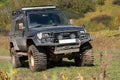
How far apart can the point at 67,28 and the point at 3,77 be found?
1091 cm

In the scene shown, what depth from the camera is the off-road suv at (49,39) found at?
1412 centimetres

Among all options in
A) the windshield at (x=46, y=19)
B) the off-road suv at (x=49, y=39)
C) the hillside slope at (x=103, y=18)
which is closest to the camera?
the off-road suv at (x=49, y=39)

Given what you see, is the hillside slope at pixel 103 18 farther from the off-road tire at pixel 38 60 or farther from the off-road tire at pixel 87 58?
the off-road tire at pixel 38 60

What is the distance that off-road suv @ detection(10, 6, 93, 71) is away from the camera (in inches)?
556

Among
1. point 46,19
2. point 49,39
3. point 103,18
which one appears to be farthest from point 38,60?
point 103,18

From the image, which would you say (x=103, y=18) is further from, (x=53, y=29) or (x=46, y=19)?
(x=53, y=29)

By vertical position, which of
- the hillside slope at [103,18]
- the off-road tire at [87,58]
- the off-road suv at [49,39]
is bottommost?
the hillside slope at [103,18]

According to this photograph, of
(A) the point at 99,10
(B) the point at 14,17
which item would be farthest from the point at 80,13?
(B) the point at 14,17

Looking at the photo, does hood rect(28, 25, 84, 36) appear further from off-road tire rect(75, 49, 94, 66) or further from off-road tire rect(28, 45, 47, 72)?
off-road tire rect(75, 49, 94, 66)

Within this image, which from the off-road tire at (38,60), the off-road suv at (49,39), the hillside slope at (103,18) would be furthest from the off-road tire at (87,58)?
the hillside slope at (103,18)

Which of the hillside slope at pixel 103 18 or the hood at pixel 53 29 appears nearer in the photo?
the hood at pixel 53 29

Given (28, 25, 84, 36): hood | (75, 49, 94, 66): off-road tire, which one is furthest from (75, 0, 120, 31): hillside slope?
(28, 25, 84, 36): hood

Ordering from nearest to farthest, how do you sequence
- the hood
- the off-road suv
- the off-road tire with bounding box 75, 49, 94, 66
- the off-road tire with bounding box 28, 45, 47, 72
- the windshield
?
the off-road tire with bounding box 28, 45, 47, 72
the off-road suv
the hood
the off-road tire with bounding box 75, 49, 94, 66
the windshield

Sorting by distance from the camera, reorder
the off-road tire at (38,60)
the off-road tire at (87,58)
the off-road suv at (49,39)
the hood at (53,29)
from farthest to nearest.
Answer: the off-road tire at (87,58)
the hood at (53,29)
the off-road suv at (49,39)
the off-road tire at (38,60)
